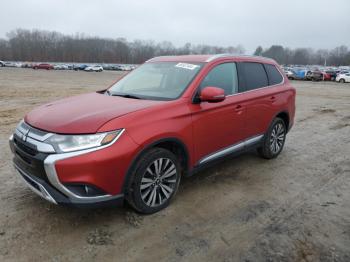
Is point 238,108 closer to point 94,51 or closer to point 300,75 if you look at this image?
point 300,75

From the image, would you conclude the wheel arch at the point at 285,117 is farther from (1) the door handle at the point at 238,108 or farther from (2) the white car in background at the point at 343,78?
(2) the white car in background at the point at 343,78

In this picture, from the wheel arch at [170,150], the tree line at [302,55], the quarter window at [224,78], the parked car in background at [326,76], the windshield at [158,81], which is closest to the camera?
the wheel arch at [170,150]

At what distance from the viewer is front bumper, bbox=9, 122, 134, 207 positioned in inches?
114

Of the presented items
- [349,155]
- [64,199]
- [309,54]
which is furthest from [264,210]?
[309,54]

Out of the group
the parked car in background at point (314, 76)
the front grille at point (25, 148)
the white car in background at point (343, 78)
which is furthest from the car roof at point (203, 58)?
the parked car in background at point (314, 76)

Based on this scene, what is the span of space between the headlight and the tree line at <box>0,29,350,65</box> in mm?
118389

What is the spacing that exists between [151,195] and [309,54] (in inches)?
6362

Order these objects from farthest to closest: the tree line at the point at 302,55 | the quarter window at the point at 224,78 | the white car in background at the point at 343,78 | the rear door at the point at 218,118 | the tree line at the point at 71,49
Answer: the tree line at the point at 302,55, the tree line at the point at 71,49, the white car in background at the point at 343,78, the quarter window at the point at 224,78, the rear door at the point at 218,118

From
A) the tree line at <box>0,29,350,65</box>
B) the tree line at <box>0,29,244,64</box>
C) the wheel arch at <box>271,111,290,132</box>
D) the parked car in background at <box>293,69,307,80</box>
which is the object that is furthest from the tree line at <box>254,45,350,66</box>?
the wheel arch at <box>271,111,290,132</box>

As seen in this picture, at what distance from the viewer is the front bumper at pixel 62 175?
2.91m

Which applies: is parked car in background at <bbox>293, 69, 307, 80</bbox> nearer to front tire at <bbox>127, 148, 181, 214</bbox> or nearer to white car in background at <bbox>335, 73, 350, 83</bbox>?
white car in background at <bbox>335, 73, 350, 83</bbox>

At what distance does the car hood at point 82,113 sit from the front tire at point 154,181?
0.56 meters

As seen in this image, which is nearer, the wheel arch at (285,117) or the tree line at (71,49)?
the wheel arch at (285,117)

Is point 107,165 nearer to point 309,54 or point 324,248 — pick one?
point 324,248
